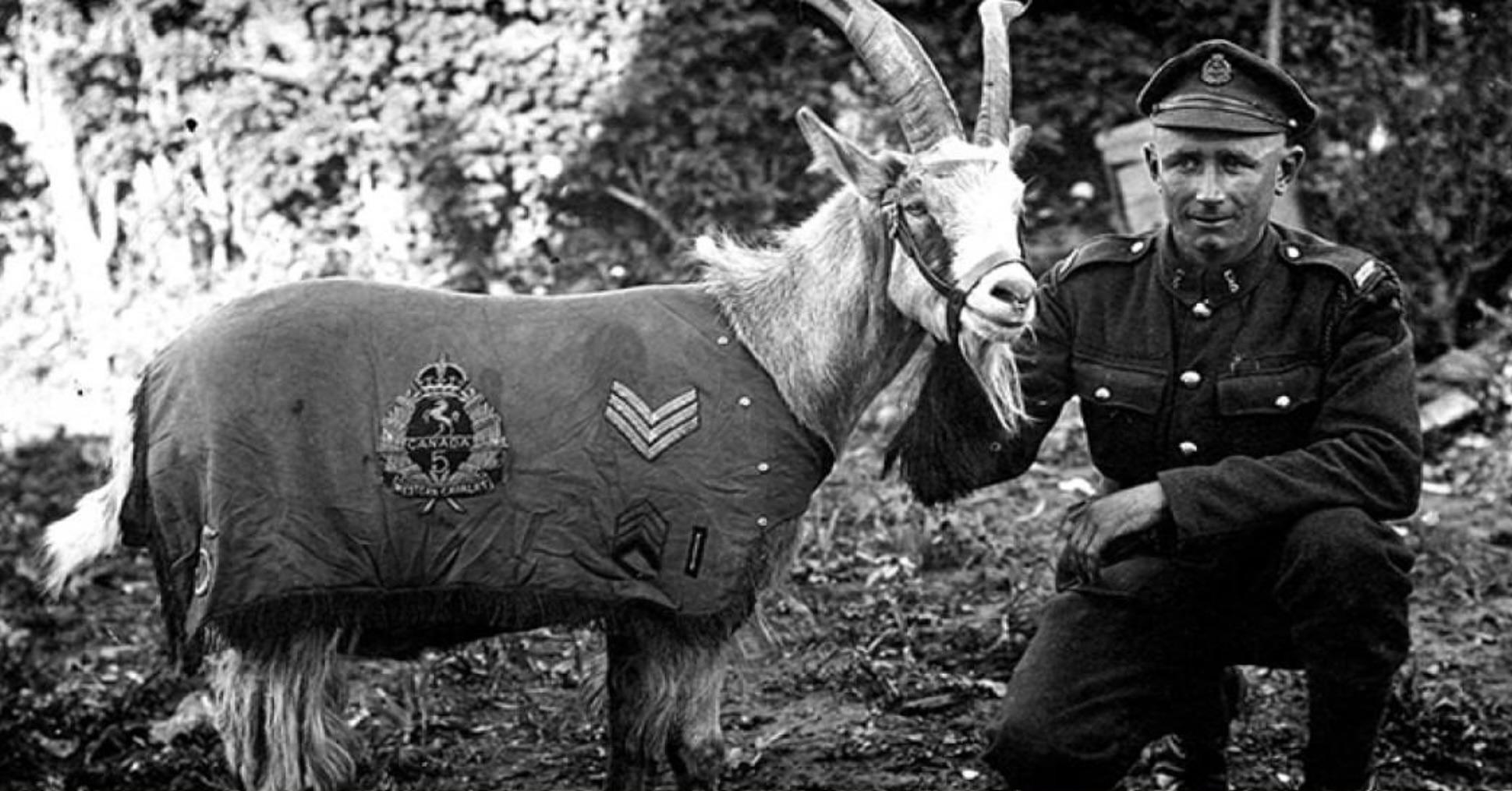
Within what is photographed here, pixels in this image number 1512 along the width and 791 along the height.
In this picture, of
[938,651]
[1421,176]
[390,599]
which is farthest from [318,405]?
[1421,176]

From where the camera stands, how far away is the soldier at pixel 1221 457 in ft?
10.9

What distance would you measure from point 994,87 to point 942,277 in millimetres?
478

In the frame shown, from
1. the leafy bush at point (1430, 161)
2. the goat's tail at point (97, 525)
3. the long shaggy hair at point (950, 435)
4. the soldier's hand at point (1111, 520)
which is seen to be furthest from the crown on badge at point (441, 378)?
the leafy bush at point (1430, 161)

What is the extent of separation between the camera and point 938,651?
5113mm

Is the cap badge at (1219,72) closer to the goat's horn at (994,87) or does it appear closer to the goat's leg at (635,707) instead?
the goat's horn at (994,87)

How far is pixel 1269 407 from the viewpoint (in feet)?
11.5

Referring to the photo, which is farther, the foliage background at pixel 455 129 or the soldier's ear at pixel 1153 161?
the foliage background at pixel 455 129

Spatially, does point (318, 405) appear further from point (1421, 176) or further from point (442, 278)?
point (1421, 176)

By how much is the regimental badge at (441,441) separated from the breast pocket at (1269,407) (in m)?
1.54

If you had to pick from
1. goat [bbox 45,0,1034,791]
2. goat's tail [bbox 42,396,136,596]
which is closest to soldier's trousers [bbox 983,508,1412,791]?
goat [bbox 45,0,1034,791]

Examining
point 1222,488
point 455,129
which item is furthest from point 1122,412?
point 455,129

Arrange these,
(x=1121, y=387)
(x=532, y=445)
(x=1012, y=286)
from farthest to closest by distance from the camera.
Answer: (x=1121, y=387), (x=532, y=445), (x=1012, y=286)

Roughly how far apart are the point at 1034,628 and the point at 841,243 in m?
1.88

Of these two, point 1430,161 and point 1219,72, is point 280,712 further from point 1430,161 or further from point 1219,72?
point 1430,161
